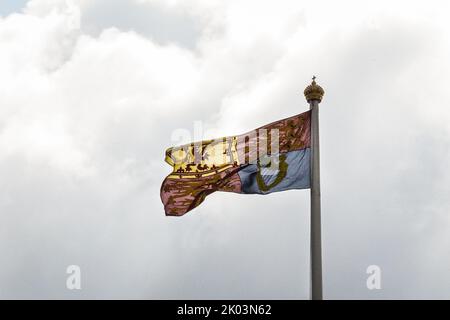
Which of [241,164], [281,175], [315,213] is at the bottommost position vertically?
[315,213]

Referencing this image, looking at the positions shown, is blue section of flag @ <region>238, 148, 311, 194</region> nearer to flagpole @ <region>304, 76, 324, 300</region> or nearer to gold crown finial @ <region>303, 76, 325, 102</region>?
flagpole @ <region>304, 76, 324, 300</region>

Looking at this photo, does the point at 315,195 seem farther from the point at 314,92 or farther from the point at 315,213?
the point at 314,92

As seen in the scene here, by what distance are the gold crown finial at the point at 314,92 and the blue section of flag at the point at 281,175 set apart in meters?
1.45

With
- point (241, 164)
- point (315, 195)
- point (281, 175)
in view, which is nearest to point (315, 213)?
point (315, 195)

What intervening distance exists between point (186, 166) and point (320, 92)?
4544mm

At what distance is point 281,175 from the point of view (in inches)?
713

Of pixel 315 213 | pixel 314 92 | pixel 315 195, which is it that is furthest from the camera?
pixel 314 92

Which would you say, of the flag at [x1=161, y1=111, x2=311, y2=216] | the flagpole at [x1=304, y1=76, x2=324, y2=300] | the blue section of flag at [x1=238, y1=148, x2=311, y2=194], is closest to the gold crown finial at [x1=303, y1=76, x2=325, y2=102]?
the flagpole at [x1=304, y1=76, x2=324, y2=300]

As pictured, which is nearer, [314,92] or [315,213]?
[315,213]

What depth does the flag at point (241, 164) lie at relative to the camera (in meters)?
18.2

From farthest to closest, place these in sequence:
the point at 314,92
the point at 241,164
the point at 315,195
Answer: the point at 241,164 → the point at 314,92 → the point at 315,195

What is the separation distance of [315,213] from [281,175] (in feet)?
6.80

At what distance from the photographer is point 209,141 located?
19.5 meters

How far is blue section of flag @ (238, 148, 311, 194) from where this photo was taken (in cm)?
1774
